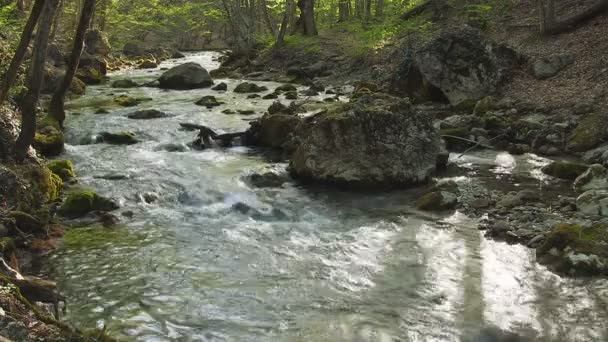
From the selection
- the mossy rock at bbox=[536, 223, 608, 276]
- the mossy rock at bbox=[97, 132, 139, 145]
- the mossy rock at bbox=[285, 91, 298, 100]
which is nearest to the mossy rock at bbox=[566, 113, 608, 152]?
the mossy rock at bbox=[536, 223, 608, 276]

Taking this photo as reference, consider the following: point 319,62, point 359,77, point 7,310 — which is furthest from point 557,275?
point 319,62

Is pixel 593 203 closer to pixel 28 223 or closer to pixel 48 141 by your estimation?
pixel 28 223

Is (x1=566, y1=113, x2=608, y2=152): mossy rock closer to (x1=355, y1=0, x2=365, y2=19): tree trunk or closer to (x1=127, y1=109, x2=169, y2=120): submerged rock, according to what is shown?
(x1=127, y1=109, x2=169, y2=120): submerged rock

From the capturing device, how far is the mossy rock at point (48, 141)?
39.6ft

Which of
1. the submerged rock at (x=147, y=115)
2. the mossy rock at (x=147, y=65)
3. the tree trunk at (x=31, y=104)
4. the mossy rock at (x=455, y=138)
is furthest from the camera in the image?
the mossy rock at (x=147, y=65)

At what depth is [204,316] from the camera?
226 inches

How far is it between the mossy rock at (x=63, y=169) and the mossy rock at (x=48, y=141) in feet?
5.20

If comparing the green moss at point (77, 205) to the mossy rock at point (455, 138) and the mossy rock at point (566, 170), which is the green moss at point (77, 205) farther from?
the mossy rock at point (566, 170)

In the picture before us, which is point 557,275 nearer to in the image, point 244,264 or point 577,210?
point 577,210

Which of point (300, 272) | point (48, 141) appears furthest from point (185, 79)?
point (300, 272)

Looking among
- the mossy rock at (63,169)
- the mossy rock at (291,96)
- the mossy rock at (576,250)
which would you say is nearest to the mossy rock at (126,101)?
the mossy rock at (291,96)

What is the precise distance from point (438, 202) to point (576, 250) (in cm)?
272

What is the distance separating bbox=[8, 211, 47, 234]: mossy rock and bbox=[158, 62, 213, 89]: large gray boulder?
17.1 m

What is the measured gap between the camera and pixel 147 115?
17062 millimetres
